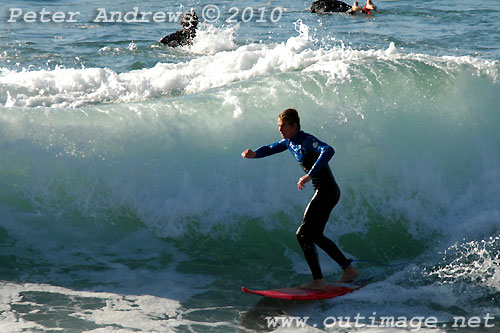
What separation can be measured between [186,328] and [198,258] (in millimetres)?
1459

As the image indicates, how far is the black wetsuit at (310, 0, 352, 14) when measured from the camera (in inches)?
820

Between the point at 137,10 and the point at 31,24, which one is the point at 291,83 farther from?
the point at 137,10

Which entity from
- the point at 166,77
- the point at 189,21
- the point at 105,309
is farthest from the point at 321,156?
the point at 189,21

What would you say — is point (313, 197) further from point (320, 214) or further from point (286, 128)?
point (286, 128)

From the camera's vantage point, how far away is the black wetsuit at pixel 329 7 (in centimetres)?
2083

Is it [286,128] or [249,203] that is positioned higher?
[286,128]

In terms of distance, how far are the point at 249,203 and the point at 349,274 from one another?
5.46ft

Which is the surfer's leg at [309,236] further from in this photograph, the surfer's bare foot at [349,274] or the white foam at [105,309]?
the white foam at [105,309]

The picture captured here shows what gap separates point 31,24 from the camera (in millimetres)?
17875

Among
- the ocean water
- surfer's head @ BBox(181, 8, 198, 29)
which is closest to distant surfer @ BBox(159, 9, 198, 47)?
surfer's head @ BBox(181, 8, 198, 29)

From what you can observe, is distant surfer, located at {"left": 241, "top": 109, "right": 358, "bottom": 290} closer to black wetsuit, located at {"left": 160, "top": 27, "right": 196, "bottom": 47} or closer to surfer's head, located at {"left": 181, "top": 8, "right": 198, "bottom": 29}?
black wetsuit, located at {"left": 160, "top": 27, "right": 196, "bottom": 47}

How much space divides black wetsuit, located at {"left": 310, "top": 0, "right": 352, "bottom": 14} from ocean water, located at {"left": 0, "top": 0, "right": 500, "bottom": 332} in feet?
38.9

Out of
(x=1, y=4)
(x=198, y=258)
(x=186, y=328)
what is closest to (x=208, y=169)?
(x=198, y=258)

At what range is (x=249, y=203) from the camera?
7023mm
